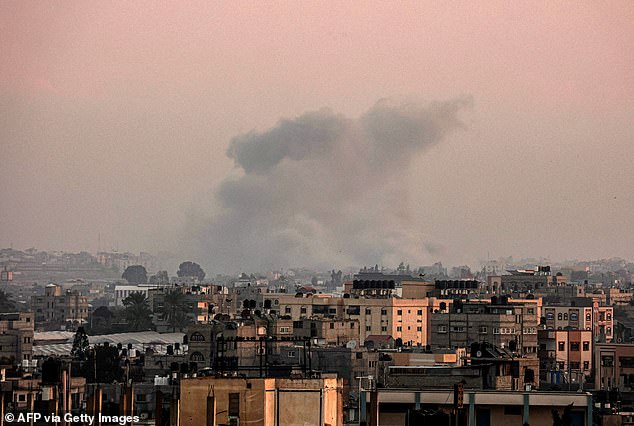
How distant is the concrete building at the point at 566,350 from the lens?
60.5 meters

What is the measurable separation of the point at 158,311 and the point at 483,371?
6891 cm

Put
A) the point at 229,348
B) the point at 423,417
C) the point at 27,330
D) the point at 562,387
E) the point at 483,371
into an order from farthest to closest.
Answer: the point at 27,330 < the point at 229,348 < the point at 562,387 < the point at 483,371 < the point at 423,417

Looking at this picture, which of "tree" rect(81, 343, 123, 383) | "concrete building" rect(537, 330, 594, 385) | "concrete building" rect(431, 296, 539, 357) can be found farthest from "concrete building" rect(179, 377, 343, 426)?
"concrete building" rect(431, 296, 539, 357)

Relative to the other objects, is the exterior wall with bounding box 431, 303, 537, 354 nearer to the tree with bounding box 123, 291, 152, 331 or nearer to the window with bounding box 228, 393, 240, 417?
the window with bounding box 228, 393, 240, 417

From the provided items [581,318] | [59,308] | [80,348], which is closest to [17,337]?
[80,348]

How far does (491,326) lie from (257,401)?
3923 cm

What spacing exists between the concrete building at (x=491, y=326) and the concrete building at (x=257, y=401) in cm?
3360

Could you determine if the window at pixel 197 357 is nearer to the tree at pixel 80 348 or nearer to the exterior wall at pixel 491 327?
the tree at pixel 80 348

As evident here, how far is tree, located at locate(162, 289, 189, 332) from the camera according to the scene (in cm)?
9911

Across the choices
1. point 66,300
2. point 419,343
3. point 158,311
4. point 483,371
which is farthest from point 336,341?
point 66,300

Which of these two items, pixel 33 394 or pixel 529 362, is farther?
pixel 529 362

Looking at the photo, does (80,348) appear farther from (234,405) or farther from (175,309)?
(234,405)

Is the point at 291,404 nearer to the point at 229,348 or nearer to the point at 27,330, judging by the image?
the point at 229,348

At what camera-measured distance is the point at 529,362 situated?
46375mm
